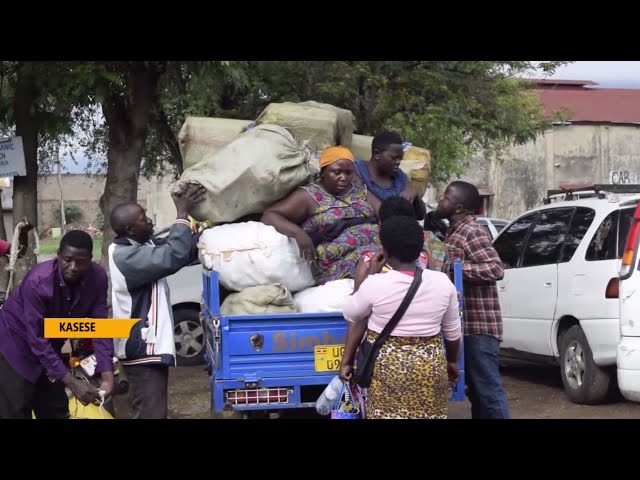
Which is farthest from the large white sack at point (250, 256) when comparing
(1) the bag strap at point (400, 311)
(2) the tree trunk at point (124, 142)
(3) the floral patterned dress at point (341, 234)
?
(2) the tree trunk at point (124, 142)

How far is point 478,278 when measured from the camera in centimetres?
529

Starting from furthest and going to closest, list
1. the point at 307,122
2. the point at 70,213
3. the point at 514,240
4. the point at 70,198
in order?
the point at 70,198 → the point at 70,213 → the point at 514,240 → the point at 307,122

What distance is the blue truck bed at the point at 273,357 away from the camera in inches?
191

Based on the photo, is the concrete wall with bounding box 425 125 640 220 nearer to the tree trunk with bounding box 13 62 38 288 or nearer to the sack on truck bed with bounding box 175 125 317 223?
the tree trunk with bounding box 13 62 38 288

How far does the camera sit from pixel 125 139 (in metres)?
9.03

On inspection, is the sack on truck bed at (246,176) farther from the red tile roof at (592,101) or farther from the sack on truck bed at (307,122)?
the red tile roof at (592,101)

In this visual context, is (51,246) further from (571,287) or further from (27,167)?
(571,287)

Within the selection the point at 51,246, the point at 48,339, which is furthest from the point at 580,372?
the point at 51,246

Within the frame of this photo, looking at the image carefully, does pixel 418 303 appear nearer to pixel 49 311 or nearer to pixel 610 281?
pixel 49 311

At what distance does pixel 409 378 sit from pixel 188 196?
1.85 meters

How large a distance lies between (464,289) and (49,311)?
2418mm

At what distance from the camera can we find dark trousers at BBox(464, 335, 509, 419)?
5.29 meters

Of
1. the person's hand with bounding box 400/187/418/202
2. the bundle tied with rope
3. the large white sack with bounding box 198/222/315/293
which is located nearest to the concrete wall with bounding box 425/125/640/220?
the bundle tied with rope
